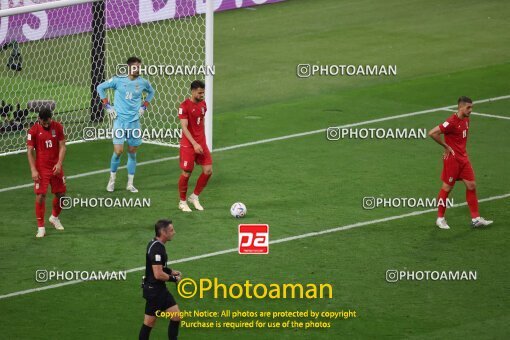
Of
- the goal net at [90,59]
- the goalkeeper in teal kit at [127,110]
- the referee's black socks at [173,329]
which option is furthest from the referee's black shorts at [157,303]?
the goal net at [90,59]

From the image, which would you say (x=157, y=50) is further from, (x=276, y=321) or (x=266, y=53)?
(x=276, y=321)

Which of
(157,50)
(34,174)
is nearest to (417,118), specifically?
(157,50)

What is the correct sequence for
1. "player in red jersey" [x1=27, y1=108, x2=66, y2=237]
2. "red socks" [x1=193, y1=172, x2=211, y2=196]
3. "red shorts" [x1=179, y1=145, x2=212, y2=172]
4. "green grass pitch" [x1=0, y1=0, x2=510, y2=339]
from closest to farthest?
"green grass pitch" [x1=0, y1=0, x2=510, y2=339] < "player in red jersey" [x1=27, y1=108, x2=66, y2=237] < "red shorts" [x1=179, y1=145, x2=212, y2=172] < "red socks" [x1=193, y1=172, x2=211, y2=196]

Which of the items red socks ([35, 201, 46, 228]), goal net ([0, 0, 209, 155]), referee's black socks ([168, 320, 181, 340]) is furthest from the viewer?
goal net ([0, 0, 209, 155])

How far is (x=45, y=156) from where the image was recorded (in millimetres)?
17859

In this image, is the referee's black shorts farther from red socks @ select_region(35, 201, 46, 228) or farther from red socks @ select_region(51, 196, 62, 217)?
red socks @ select_region(51, 196, 62, 217)

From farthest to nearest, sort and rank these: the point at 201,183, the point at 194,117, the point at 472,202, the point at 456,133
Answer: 1. the point at 201,183
2. the point at 194,117
3. the point at 472,202
4. the point at 456,133

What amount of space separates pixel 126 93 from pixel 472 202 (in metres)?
6.17

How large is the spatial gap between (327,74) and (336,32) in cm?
440

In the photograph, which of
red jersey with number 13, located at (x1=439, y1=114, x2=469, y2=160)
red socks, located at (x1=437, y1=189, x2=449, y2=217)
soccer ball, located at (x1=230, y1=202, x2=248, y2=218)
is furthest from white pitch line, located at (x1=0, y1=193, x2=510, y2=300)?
red jersey with number 13, located at (x1=439, y1=114, x2=469, y2=160)

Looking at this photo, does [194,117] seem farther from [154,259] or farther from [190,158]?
[154,259]

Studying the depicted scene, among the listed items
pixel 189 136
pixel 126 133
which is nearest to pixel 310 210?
pixel 189 136

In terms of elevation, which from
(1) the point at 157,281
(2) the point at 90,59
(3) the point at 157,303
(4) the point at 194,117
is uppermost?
(2) the point at 90,59

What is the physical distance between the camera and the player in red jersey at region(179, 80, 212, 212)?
62.5 ft
